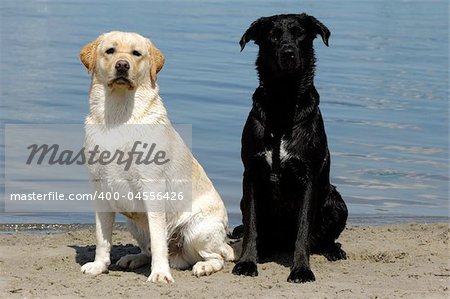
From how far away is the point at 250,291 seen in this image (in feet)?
21.0

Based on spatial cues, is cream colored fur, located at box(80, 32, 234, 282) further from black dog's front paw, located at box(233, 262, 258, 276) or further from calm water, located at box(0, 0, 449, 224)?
calm water, located at box(0, 0, 449, 224)

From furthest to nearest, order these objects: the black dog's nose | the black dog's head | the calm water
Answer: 1. the calm water
2. the black dog's head
3. the black dog's nose

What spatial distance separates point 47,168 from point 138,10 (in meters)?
19.3

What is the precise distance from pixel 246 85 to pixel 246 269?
32.8 ft

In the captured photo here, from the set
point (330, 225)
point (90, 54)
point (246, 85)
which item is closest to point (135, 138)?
point (90, 54)

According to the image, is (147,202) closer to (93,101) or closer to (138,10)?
(93,101)

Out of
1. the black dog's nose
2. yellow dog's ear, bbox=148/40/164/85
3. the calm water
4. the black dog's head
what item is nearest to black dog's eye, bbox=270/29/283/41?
the black dog's head

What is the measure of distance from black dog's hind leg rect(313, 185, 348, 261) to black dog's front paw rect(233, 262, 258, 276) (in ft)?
2.40

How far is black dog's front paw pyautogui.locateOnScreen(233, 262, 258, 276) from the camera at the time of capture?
6.87 m

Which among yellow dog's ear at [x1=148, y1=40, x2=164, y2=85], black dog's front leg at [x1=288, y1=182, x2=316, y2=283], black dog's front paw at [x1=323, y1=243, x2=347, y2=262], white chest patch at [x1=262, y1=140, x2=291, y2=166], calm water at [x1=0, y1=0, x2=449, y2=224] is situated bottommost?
calm water at [x1=0, y1=0, x2=449, y2=224]

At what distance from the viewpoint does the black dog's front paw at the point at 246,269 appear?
6.87 meters

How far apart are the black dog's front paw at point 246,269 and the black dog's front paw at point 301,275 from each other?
0.89ft

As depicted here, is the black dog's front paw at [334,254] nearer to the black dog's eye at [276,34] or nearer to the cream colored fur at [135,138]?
the cream colored fur at [135,138]

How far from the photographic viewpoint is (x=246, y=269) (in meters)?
6.89
